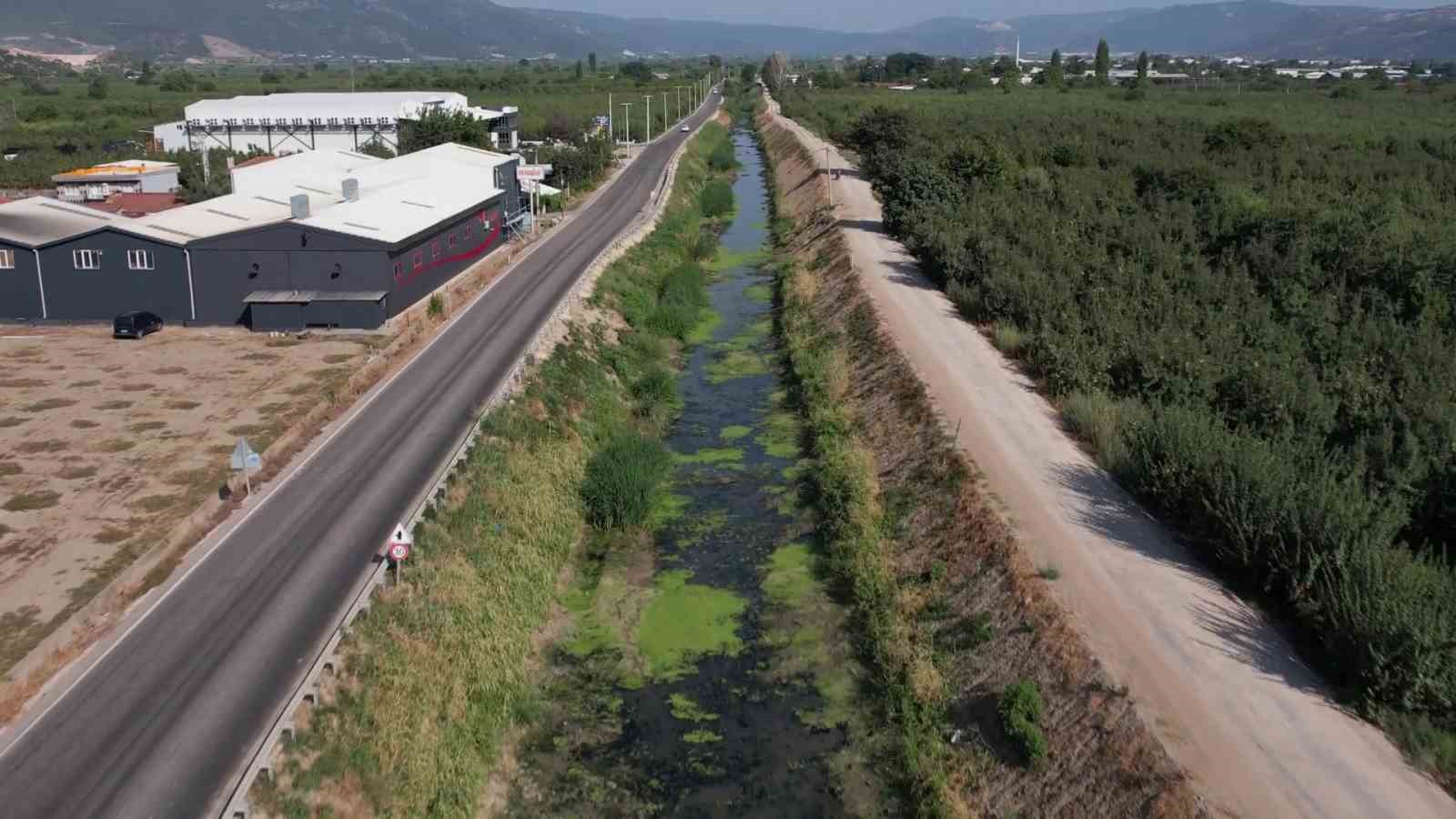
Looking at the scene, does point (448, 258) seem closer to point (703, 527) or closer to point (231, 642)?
point (703, 527)

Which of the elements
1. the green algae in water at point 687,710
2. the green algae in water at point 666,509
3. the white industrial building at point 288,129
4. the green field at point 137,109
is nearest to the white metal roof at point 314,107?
the white industrial building at point 288,129

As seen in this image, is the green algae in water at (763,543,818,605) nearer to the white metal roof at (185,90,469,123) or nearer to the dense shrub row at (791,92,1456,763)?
the dense shrub row at (791,92,1456,763)

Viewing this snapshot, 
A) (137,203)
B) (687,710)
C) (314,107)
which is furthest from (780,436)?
(314,107)

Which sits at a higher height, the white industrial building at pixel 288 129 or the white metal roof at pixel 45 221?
the white industrial building at pixel 288 129

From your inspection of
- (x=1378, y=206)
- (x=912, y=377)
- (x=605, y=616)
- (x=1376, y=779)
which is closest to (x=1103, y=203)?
(x=1378, y=206)

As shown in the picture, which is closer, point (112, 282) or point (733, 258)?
point (112, 282)

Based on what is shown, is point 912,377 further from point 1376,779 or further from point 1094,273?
point 1376,779

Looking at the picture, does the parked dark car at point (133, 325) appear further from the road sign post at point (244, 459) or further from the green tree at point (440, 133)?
the green tree at point (440, 133)
